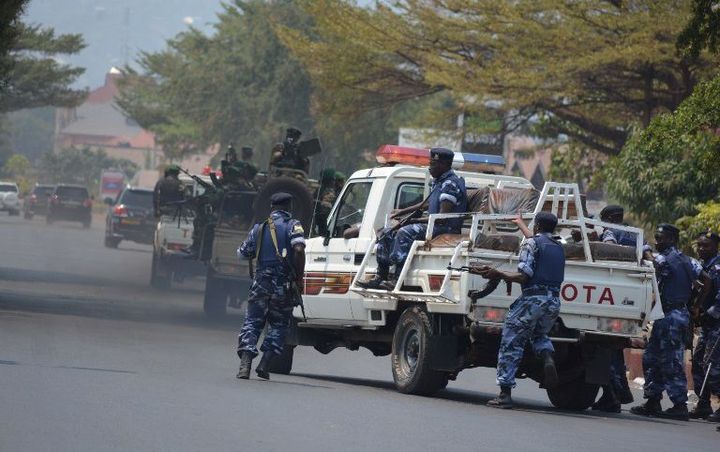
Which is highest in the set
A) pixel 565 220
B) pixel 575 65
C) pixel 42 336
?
pixel 575 65

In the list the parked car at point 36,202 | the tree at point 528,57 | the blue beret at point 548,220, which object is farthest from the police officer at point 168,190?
the parked car at point 36,202

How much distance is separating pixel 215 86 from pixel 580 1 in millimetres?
38420

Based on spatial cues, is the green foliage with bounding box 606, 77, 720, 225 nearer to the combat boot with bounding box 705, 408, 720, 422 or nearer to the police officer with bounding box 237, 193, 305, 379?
the combat boot with bounding box 705, 408, 720, 422

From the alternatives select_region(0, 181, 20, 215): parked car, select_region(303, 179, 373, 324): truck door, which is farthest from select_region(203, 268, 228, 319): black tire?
select_region(0, 181, 20, 215): parked car

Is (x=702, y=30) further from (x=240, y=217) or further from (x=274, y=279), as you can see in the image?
(x=240, y=217)

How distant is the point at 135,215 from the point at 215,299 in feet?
71.8

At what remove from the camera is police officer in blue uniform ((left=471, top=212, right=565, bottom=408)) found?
12734 mm

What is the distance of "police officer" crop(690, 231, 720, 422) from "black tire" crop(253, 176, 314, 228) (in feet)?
23.0

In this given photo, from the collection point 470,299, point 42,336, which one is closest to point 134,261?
point 42,336

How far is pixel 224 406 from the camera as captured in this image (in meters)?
11.6

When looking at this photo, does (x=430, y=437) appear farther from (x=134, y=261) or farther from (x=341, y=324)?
(x=134, y=261)

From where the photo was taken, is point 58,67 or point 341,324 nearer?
point 341,324

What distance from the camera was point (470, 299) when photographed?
1290 cm

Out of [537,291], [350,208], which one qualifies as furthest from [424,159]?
[537,291]
